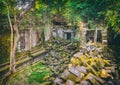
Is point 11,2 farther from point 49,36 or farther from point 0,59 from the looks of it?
point 49,36

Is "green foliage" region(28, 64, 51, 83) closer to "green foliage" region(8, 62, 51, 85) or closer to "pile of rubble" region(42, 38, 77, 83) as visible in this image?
"green foliage" region(8, 62, 51, 85)

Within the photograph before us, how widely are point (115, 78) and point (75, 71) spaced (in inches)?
83.8

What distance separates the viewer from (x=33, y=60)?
17375 millimetres

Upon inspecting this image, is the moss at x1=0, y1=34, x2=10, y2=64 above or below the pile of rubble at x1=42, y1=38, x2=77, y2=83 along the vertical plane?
above

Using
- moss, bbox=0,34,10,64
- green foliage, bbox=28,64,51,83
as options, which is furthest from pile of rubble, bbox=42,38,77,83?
moss, bbox=0,34,10,64

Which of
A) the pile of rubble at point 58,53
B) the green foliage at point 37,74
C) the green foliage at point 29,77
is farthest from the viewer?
the pile of rubble at point 58,53

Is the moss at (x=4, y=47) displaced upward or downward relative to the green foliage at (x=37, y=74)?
upward

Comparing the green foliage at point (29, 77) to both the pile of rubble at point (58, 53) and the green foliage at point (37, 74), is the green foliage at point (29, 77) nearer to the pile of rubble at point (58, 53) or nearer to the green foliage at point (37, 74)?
the green foliage at point (37, 74)

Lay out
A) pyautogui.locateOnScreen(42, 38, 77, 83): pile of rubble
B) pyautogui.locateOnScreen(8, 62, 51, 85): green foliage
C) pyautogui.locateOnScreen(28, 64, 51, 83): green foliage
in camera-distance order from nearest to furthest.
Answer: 1. pyautogui.locateOnScreen(8, 62, 51, 85): green foliage
2. pyautogui.locateOnScreen(28, 64, 51, 83): green foliage
3. pyautogui.locateOnScreen(42, 38, 77, 83): pile of rubble

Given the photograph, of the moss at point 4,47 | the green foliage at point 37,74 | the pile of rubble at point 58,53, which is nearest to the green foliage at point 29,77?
the green foliage at point 37,74

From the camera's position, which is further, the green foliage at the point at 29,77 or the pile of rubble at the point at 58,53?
the pile of rubble at the point at 58,53

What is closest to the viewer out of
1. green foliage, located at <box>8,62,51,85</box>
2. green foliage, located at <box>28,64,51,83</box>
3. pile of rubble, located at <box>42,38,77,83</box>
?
green foliage, located at <box>8,62,51,85</box>

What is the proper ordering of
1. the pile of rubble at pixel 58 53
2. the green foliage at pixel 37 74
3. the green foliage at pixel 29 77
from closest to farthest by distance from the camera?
the green foliage at pixel 29 77 < the green foliage at pixel 37 74 < the pile of rubble at pixel 58 53

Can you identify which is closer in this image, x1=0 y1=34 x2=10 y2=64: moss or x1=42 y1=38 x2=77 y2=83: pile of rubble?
x1=0 y1=34 x2=10 y2=64: moss
